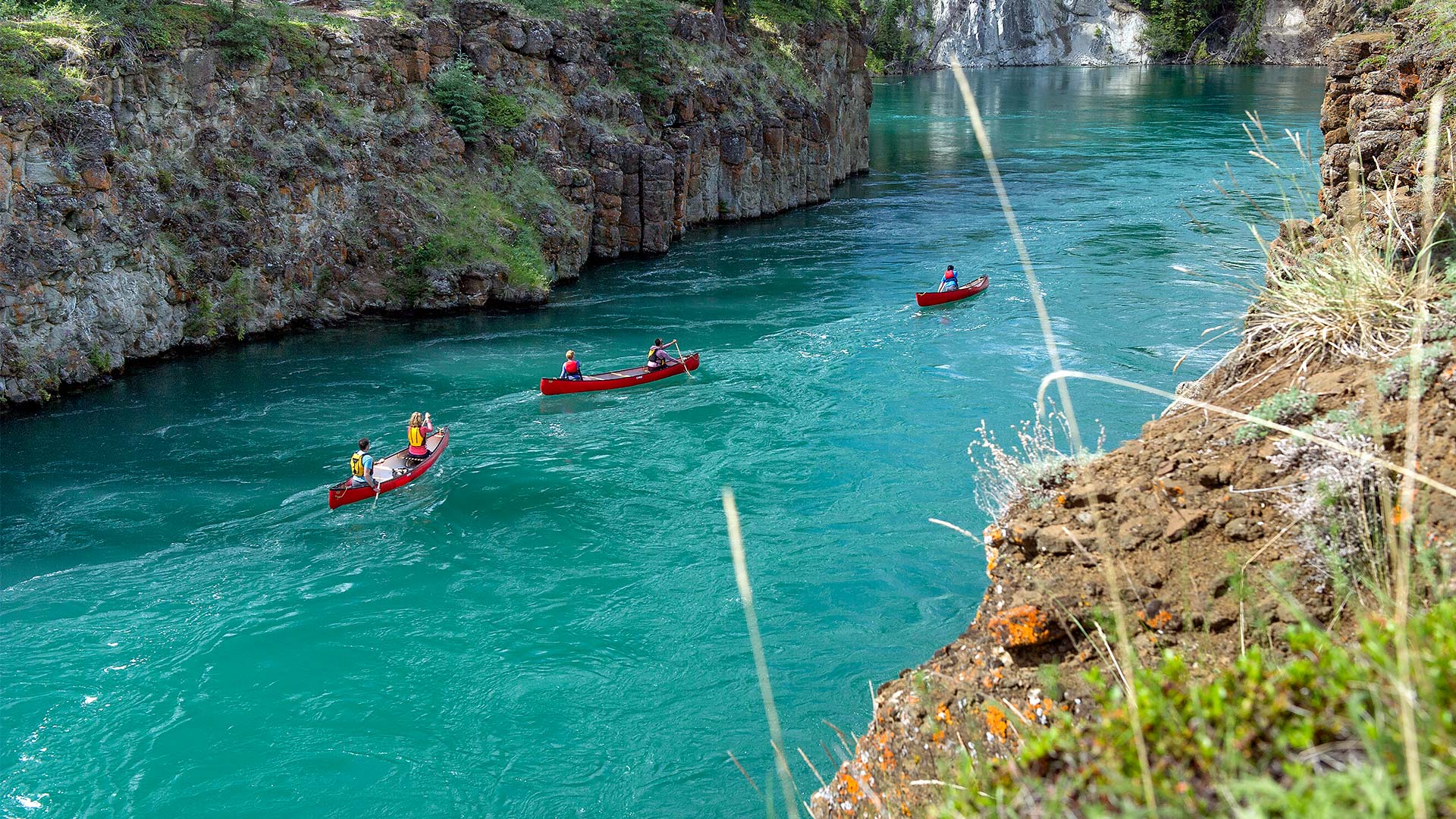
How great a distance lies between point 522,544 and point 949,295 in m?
16.5

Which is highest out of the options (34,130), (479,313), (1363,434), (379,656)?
(34,130)

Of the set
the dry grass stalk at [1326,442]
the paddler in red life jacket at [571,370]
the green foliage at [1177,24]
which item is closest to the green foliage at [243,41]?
the paddler in red life jacket at [571,370]

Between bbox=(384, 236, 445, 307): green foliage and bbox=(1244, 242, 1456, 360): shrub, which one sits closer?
bbox=(1244, 242, 1456, 360): shrub

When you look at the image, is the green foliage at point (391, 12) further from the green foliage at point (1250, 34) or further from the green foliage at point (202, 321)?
the green foliage at point (1250, 34)

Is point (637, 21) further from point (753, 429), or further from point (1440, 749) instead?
point (1440, 749)

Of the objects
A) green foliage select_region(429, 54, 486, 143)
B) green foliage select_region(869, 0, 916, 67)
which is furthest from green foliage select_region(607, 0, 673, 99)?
green foliage select_region(869, 0, 916, 67)

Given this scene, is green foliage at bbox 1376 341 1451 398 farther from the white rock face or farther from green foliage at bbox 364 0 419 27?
the white rock face

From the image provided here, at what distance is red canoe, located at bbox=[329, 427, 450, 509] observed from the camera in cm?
1798

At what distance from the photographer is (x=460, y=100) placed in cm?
3166

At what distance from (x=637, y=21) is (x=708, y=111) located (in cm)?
399

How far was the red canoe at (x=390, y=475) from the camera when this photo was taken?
1798 cm

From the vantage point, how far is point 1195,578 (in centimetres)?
609

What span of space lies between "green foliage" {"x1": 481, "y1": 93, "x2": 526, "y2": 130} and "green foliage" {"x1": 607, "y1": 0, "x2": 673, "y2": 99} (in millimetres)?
5896

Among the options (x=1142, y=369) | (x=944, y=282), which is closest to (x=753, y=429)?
(x=1142, y=369)
